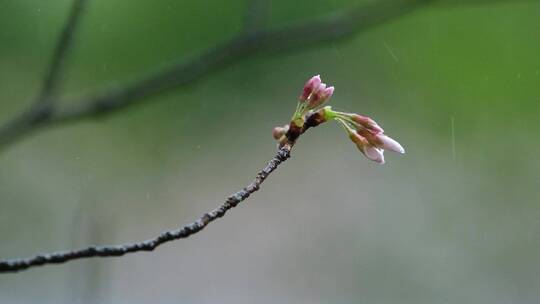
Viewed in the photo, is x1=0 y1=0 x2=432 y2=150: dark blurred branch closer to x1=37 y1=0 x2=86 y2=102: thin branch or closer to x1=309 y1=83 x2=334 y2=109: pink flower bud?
x1=37 y1=0 x2=86 y2=102: thin branch

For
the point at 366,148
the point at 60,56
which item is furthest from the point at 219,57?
the point at 366,148

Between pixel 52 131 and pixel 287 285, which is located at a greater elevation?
pixel 52 131

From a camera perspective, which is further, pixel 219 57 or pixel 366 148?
pixel 219 57

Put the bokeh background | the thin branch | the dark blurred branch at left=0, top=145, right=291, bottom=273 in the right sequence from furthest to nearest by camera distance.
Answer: the bokeh background, the thin branch, the dark blurred branch at left=0, top=145, right=291, bottom=273

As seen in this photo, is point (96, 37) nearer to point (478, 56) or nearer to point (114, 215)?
point (114, 215)

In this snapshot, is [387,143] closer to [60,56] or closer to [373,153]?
[373,153]

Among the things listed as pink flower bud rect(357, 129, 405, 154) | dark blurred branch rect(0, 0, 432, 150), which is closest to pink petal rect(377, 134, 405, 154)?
pink flower bud rect(357, 129, 405, 154)

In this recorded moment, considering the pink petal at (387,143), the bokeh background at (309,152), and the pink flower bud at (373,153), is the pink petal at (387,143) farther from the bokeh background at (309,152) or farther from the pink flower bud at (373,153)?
the bokeh background at (309,152)

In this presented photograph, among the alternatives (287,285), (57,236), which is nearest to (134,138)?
(57,236)
